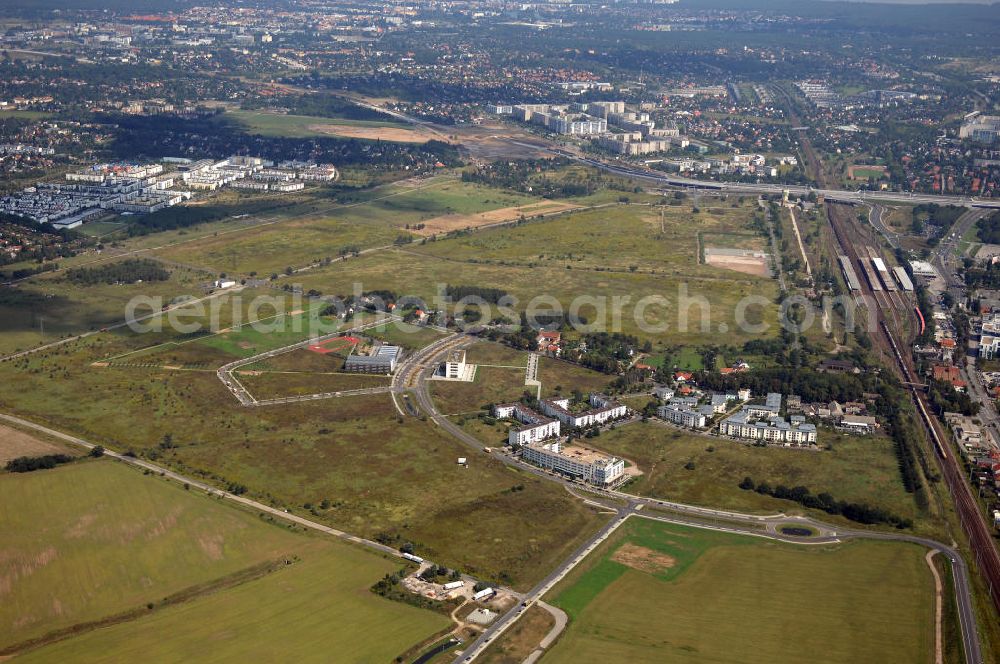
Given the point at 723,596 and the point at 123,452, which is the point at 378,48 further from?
the point at 723,596

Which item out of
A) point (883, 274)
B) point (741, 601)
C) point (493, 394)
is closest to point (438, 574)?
point (741, 601)

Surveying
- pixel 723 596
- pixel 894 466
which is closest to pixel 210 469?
pixel 723 596

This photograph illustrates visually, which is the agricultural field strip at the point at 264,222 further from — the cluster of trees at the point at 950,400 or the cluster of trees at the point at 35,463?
the cluster of trees at the point at 950,400

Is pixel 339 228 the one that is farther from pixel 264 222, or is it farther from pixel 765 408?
pixel 765 408

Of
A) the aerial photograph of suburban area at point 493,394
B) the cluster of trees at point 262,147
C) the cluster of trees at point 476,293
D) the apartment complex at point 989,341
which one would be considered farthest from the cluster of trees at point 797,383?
the cluster of trees at point 262,147

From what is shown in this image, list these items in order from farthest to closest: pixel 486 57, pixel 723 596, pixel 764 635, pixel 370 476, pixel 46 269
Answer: pixel 486 57 < pixel 46 269 < pixel 370 476 < pixel 723 596 < pixel 764 635

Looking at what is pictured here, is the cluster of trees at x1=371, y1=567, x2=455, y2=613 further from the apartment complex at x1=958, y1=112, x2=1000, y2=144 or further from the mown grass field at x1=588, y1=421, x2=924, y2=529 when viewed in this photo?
the apartment complex at x1=958, y1=112, x2=1000, y2=144
